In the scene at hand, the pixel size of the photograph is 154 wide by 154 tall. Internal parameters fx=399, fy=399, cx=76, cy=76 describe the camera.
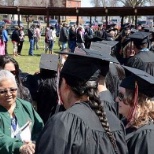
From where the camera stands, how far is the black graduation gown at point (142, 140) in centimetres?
301

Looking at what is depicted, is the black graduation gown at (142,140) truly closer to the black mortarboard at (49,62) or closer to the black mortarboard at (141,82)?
the black mortarboard at (141,82)

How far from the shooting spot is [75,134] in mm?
2578

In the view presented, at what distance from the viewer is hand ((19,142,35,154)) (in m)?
3.26

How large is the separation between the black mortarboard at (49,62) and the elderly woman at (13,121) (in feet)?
4.79

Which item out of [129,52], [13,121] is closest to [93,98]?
[13,121]

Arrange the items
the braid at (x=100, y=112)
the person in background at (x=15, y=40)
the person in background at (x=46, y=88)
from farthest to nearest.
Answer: the person in background at (x=15, y=40) < the person in background at (x=46, y=88) < the braid at (x=100, y=112)

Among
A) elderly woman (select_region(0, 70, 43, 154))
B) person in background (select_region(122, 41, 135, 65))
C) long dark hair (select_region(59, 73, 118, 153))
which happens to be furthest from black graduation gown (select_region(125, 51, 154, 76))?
long dark hair (select_region(59, 73, 118, 153))

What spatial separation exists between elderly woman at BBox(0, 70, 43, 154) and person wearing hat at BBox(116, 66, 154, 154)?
0.90m

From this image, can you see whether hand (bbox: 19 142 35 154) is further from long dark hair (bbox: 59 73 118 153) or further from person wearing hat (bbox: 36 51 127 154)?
long dark hair (bbox: 59 73 118 153)

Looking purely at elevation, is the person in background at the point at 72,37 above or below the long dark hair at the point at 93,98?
below

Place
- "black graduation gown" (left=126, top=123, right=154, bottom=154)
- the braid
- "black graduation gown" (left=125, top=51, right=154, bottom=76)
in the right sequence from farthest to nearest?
"black graduation gown" (left=125, top=51, right=154, bottom=76) < "black graduation gown" (left=126, top=123, right=154, bottom=154) < the braid

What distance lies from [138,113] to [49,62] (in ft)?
8.55

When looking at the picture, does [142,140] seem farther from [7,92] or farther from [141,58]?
[141,58]

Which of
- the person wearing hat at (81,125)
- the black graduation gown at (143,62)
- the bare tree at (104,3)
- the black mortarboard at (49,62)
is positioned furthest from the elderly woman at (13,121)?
the bare tree at (104,3)
